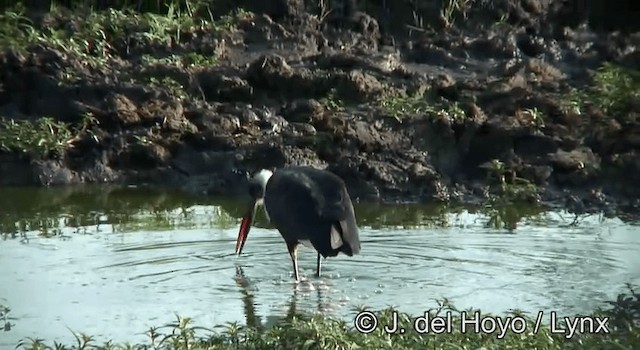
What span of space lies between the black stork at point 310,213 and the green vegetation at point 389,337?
1.64 metres

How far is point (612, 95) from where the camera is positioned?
47.6ft

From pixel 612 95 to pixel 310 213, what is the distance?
4.69m

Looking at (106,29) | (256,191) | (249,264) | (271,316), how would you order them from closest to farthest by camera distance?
(271,316), (249,264), (256,191), (106,29)

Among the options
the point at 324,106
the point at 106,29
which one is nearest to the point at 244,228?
the point at 324,106

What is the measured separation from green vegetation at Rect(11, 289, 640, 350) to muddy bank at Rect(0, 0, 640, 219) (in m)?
4.43

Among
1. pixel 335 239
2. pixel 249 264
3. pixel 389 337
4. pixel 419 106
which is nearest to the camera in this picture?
pixel 389 337

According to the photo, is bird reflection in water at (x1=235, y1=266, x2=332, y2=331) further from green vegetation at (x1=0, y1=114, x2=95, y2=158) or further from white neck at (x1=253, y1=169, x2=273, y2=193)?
green vegetation at (x1=0, y1=114, x2=95, y2=158)

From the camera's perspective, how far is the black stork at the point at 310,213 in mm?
10477

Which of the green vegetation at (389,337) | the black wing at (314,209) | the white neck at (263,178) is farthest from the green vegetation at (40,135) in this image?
the green vegetation at (389,337)

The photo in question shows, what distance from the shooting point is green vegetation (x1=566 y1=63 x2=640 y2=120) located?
14320 millimetres

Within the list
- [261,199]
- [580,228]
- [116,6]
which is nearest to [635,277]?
[580,228]

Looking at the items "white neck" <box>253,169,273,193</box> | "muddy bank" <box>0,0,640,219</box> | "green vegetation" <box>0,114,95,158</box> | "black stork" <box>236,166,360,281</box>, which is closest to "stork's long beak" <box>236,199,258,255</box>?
"black stork" <box>236,166,360,281</box>

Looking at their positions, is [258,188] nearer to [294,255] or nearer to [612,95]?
[294,255]

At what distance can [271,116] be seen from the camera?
571 inches
